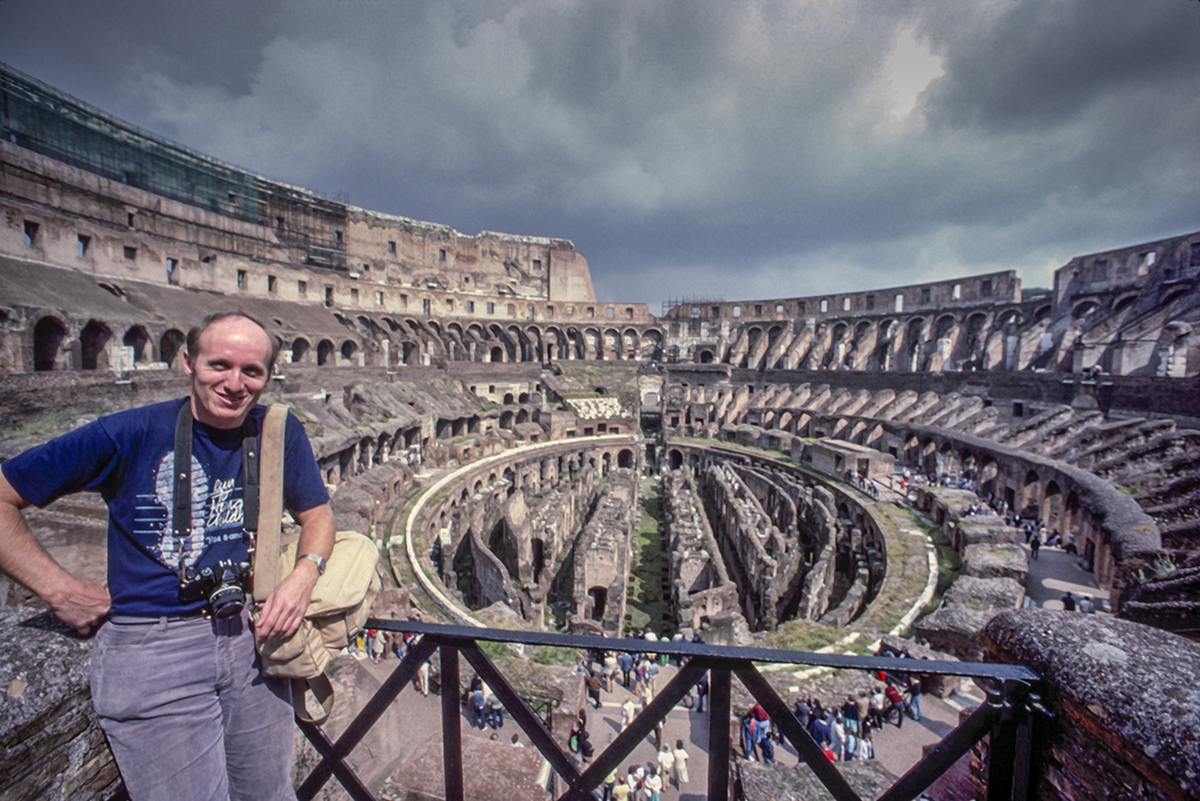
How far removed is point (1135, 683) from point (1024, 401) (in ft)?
101

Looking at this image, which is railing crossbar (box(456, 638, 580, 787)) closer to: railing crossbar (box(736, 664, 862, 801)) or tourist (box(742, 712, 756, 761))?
railing crossbar (box(736, 664, 862, 801))

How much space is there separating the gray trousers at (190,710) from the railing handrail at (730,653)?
533 millimetres

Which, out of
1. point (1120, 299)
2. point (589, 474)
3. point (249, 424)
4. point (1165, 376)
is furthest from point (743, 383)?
point (249, 424)

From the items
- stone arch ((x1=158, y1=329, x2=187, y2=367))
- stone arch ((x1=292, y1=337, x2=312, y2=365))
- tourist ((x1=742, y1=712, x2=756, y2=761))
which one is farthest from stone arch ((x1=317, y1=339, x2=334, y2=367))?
tourist ((x1=742, y1=712, x2=756, y2=761))

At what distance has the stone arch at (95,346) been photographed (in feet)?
64.3

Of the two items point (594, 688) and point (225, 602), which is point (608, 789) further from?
point (594, 688)

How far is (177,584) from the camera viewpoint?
78.5 inches

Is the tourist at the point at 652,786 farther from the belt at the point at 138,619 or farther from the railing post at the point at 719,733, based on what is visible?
the belt at the point at 138,619

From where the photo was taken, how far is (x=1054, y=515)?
17.9m

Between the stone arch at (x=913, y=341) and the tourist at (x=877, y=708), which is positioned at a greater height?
the stone arch at (x=913, y=341)

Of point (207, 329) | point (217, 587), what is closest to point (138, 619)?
point (217, 587)

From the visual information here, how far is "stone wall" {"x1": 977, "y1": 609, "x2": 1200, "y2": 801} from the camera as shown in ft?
5.43

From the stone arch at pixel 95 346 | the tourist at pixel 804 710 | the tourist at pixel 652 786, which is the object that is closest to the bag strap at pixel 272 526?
the tourist at pixel 652 786

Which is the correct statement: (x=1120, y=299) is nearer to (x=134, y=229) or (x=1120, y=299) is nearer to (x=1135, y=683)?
(x=1135, y=683)
